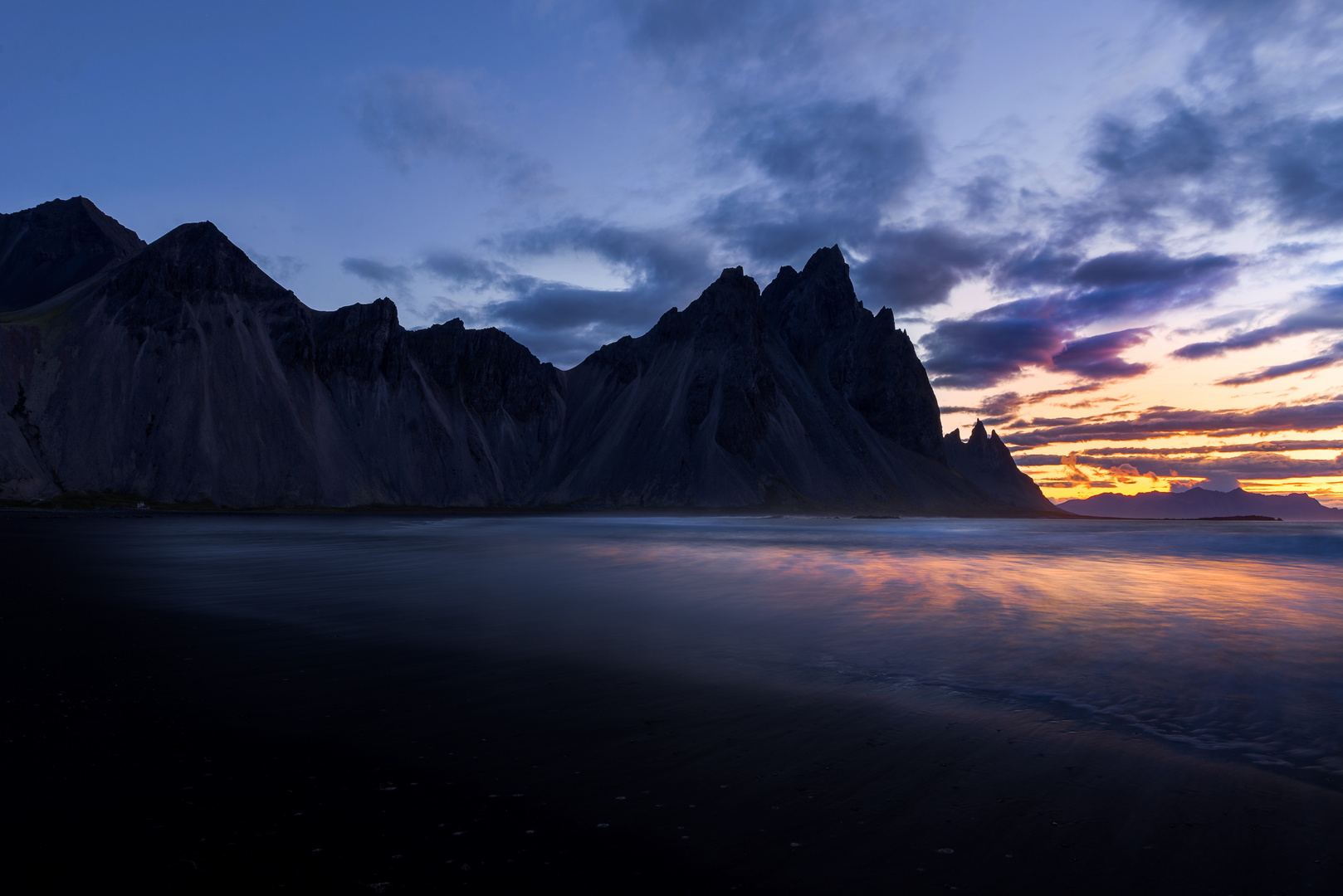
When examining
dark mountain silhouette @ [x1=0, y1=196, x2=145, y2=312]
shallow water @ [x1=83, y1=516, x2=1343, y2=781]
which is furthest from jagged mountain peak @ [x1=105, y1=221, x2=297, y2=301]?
shallow water @ [x1=83, y1=516, x2=1343, y2=781]

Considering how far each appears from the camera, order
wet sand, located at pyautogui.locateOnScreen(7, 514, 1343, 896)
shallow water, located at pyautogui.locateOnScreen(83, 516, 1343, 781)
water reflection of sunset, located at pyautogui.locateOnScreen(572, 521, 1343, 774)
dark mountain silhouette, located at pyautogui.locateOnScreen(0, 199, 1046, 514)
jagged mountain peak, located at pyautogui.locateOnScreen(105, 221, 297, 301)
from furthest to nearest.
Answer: jagged mountain peak, located at pyautogui.locateOnScreen(105, 221, 297, 301), dark mountain silhouette, located at pyautogui.locateOnScreen(0, 199, 1046, 514), shallow water, located at pyautogui.locateOnScreen(83, 516, 1343, 781), water reflection of sunset, located at pyautogui.locateOnScreen(572, 521, 1343, 774), wet sand, located at pyautogui.locateOnScreen(7, 514, 1343, 896)

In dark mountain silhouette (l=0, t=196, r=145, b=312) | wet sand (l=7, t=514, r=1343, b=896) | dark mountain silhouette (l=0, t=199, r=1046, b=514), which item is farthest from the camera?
dark mountain silhouette (l=0, t=196, r=145, b=312)

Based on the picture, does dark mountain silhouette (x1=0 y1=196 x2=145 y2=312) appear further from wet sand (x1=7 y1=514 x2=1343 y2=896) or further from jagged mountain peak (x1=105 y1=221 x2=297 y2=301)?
wet sand (x1=7 y1=514 x2=1343 y2=896)

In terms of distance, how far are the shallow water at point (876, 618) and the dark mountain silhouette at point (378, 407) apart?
3256 inches

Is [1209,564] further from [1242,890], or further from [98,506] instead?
[98,506]

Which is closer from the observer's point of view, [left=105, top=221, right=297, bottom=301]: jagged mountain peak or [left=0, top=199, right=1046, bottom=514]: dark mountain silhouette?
[left=0, top=199, right=1046, bottom=514]: dark mountain silhouette

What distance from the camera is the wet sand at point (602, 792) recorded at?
4426 mm

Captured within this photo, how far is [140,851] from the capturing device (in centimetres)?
447

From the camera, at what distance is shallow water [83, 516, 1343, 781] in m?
9.64

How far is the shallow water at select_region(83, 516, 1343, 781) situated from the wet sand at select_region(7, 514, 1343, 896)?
1.57m

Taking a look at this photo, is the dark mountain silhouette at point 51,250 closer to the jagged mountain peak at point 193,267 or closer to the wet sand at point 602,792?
the jagged mountain peak at point 193,267

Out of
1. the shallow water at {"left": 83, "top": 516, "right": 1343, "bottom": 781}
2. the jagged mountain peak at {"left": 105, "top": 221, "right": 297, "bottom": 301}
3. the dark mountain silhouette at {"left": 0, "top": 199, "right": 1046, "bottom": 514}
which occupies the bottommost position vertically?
the shallow water at {"left": 83, "top": 516, "right": 1343, "bottom": 781}

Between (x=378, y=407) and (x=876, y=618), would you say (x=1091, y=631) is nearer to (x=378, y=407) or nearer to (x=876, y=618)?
Answer: (x=876, y=618)

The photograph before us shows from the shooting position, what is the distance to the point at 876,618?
16.1 m
